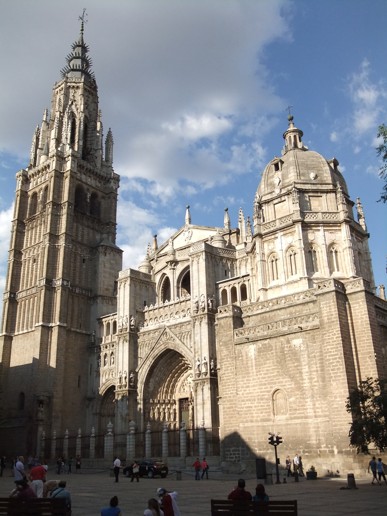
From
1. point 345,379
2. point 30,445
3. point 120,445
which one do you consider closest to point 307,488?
point 345,379

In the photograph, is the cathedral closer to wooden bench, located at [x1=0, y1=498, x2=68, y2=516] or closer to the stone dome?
the stone dome

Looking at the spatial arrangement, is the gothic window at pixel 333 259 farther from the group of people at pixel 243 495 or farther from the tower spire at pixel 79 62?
the tower spire at pixel 79 62

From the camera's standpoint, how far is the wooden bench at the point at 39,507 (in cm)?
814

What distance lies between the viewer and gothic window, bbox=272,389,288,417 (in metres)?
24.5

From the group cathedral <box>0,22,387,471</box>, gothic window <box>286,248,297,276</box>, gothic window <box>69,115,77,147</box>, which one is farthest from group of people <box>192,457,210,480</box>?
gothic window <box>69,115,77,147</box>

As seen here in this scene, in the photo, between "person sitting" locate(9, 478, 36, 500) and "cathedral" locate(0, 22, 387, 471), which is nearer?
"person sitting" locate(9, 478, 36, 500)

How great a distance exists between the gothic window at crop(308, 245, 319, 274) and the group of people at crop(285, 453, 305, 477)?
41.6 feet

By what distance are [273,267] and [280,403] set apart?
37.0 feet

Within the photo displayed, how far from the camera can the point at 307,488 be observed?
1778cm

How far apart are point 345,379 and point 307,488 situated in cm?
611

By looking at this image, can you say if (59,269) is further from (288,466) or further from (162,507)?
(162,507)

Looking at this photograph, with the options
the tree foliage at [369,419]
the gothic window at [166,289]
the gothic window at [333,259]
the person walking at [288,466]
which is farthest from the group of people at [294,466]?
the gothic window at [166,289]

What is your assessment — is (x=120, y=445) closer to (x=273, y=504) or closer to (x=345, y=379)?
(x=345, y=379)

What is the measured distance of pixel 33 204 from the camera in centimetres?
5234
